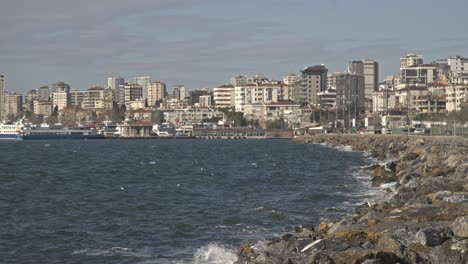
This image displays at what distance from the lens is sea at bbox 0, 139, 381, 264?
58.5ft

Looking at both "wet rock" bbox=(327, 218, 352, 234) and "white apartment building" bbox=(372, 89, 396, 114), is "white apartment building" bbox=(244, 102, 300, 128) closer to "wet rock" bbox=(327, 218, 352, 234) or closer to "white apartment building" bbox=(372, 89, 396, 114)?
"white apartment building" bbox=(372, 89, 396, 114)

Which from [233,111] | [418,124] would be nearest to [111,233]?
[418,124]

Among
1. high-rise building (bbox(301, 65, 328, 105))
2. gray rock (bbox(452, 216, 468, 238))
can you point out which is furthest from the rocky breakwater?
high-rise building (bbox(301, 65, 328, 105))

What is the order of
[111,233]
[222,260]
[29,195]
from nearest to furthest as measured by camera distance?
[222,260] < [111,233] < [29,195]

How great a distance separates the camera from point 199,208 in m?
26.1

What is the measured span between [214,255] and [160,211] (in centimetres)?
900

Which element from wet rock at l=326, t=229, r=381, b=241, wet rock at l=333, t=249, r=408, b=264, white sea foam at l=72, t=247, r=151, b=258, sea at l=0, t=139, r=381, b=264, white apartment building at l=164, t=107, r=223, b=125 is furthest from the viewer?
white apartment building at l=164, t=107, r=223, b=125

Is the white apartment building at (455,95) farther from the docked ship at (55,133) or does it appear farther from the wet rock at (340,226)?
the wet rock at (340,226)

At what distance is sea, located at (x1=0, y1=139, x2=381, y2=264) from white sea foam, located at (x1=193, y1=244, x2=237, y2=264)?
24mm

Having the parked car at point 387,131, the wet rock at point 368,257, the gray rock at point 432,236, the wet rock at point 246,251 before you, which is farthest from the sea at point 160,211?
the parked car at point 387,131

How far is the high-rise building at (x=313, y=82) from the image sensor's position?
7697 inches

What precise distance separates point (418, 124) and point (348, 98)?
2813 inches

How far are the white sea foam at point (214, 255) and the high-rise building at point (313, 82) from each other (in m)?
178

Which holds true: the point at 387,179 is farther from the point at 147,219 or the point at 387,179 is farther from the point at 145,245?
the point at 145,245
